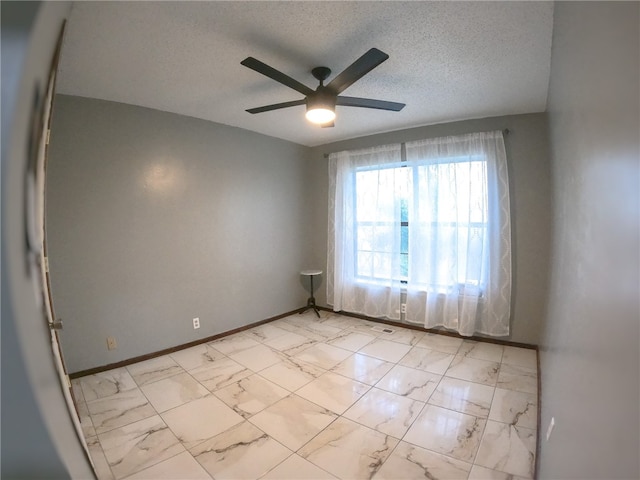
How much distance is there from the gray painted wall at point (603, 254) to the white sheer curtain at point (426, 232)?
1.86m

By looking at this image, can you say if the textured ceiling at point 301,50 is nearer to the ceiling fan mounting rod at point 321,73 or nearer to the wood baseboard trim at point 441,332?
the ceiling fan mounting rod at point 321,73

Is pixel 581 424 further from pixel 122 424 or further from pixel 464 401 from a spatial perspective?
pixel 122 424

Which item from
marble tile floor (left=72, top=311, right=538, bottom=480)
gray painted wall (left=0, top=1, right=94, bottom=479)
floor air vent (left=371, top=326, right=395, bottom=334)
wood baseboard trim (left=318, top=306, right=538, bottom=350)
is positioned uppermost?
gray painted wall (left=0, top=1, right=94, bottom=479)

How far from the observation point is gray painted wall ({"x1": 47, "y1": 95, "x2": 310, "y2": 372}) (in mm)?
2160

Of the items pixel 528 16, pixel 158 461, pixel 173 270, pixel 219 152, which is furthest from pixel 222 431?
pixel 528 16

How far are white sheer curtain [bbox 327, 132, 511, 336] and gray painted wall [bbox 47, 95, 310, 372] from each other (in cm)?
110

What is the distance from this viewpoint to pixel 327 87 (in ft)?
5.43

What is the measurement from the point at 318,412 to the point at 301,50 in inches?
99.5

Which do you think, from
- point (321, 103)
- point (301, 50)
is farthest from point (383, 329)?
point (301, 50)

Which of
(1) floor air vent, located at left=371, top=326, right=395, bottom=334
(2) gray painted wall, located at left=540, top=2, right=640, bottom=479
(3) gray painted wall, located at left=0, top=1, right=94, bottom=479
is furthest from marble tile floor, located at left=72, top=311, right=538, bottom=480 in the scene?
(3) gray painted wall, located at left=0, top=1, right=94, bottom=479

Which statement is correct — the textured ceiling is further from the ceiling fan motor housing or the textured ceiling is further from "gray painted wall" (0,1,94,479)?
"gray painted wall" (0,1,94,479)

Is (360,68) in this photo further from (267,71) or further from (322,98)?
(267,71)

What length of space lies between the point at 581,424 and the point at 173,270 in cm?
310

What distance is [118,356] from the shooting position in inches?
93.5
